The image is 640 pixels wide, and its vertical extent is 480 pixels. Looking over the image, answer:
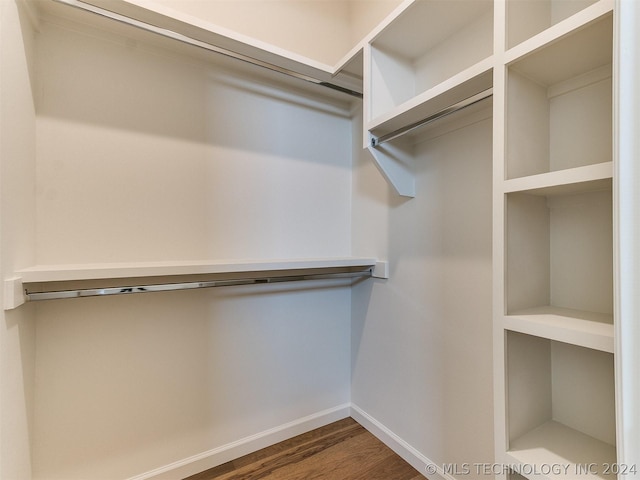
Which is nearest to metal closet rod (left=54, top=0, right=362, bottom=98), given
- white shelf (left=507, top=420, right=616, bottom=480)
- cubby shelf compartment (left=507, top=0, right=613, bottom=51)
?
cubby shelf compartment (left=507, top=0, right=613, bottom=51)

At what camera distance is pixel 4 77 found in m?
0.88

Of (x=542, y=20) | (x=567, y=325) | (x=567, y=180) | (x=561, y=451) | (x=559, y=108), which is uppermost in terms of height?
(x=542, y=20)

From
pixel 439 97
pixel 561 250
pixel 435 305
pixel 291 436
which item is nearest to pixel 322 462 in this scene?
pixel 291 436

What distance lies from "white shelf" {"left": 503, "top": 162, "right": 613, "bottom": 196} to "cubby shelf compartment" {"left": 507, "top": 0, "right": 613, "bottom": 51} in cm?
31

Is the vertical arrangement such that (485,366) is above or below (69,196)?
below

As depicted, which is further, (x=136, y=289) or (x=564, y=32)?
(x=136, y=289)

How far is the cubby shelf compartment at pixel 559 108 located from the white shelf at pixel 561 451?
2.30 feet

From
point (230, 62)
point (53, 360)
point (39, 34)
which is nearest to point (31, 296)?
point (53, 360)

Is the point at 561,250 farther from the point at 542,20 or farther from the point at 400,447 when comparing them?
the point at 400,447

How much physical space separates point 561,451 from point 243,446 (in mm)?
1388

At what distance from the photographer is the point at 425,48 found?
1304 mm

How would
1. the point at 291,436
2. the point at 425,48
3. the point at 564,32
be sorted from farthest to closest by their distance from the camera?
the point at 291,436
the point at 425,48
the point at 564,32

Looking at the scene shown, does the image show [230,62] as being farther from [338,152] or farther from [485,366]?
[485,366]

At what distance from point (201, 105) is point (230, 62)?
0.26 m
